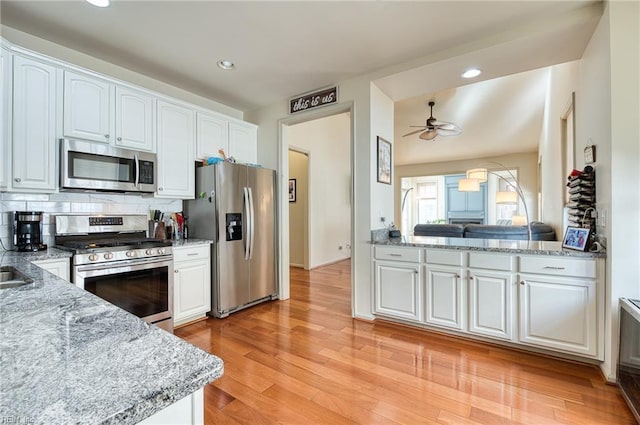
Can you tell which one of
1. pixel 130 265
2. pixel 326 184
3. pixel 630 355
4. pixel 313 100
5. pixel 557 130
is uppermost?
pixel 313 100

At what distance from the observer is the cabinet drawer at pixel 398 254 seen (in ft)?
9.32

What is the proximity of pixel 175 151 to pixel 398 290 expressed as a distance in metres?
2.67

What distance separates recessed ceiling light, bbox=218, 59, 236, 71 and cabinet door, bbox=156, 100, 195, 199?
62 cm

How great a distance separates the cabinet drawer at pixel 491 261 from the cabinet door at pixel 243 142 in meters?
2.83

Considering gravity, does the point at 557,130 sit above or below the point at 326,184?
above

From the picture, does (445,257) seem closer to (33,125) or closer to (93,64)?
(33,125)

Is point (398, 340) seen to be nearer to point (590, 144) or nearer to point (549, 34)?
point (590, 144)

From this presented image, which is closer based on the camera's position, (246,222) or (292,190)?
(246,222)

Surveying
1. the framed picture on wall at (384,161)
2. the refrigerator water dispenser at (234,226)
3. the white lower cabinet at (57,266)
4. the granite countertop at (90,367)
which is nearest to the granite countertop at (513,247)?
the framed picture on wall at (384,161)

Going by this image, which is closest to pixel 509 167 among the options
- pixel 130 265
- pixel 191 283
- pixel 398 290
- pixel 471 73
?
pixel 471 73

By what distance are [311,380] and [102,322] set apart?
1.54 m

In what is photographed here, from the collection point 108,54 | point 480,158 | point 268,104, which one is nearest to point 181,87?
point 108,54

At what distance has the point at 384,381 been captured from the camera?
2014mm

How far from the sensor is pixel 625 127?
1.93 m
